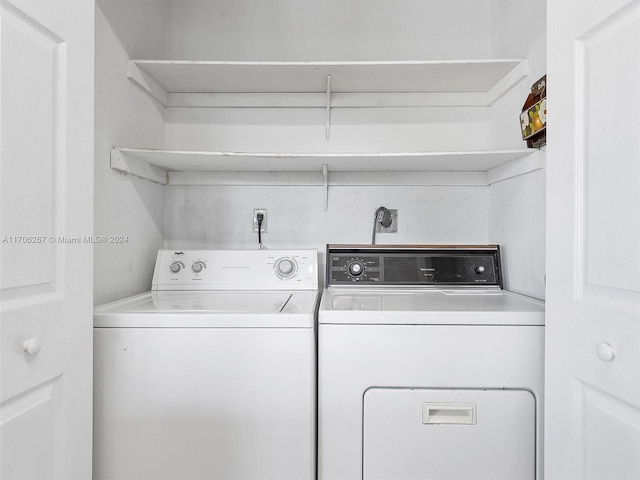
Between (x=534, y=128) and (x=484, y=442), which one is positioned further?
(x=534, y=128)

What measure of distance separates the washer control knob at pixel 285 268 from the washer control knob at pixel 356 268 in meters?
0.25

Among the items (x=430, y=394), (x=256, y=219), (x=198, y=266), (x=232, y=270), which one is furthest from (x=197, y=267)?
(x=430, y=394)

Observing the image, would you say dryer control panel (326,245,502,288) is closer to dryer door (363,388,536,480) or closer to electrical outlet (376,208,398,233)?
electrical outlet (376,208,398,233)

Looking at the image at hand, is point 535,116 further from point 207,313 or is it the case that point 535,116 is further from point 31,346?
point 31,346

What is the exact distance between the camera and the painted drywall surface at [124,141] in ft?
4.47

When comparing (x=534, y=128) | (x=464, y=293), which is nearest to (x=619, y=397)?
(x=464, y=293)

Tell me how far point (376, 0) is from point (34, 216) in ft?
5.81

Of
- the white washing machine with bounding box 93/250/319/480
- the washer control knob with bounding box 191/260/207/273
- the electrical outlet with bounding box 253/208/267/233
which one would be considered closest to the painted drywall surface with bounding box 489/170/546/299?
the white washing machine with bounding box 93/250/319/480

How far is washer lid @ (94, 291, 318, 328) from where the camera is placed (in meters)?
1.14

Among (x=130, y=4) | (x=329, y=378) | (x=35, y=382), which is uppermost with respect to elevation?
(x=130, y=4)

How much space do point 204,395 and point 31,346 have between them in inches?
18.8

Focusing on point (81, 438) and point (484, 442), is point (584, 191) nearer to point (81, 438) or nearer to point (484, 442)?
point (484, 442)

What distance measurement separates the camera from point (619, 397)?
2.67 ft

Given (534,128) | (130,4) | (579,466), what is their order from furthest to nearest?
1. (130,4)
2. (534,128)
3. (579,466)
